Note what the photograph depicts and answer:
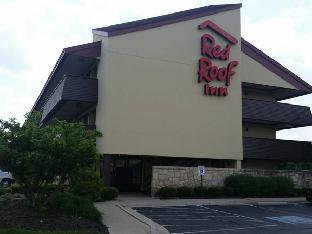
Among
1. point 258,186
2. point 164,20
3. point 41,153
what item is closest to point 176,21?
point 164,20

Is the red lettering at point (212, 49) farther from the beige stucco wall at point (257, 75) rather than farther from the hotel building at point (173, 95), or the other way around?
the beige stucco wall at point (257, 75)

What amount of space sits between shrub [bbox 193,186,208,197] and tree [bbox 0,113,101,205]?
11821mm

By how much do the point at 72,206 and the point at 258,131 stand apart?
23.4 m

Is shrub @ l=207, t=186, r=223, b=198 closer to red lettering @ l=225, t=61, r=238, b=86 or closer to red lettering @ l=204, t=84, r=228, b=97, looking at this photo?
red lettering @ l=204, t=84, r=228, b=97

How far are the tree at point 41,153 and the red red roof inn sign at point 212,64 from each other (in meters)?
15.3

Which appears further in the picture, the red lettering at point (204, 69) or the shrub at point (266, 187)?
the red lettering at point (204, 69)

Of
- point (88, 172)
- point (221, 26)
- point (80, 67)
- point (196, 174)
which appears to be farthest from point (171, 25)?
point (88, 172)

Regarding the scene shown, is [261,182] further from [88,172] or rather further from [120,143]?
[88,172]

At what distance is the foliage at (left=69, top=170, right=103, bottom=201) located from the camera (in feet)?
60.7

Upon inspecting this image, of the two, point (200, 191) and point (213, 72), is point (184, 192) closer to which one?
point (200, 191)

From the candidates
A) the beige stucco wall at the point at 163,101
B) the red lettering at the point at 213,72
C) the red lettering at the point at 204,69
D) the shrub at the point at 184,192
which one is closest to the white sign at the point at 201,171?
Result: the shrub at the point at 184,192

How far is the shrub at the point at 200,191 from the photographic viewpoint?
89.5 ft

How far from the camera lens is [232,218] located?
61.3 ft

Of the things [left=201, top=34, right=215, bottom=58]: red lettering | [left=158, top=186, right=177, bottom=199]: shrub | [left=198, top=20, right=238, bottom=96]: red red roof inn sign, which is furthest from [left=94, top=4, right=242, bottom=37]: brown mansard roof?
[left=158, top=186, right=177, bottom=199]: shrub
